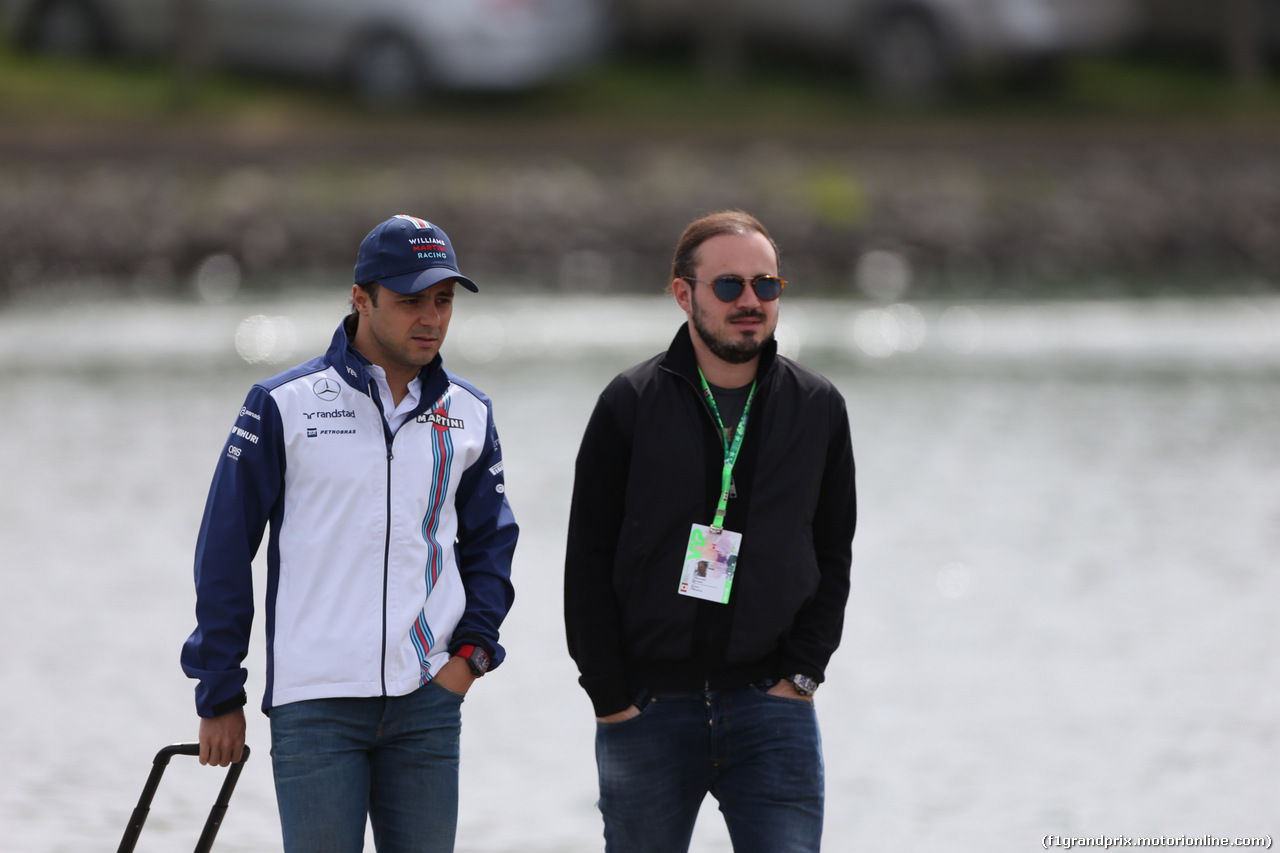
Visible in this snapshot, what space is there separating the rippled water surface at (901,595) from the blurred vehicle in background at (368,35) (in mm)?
7153

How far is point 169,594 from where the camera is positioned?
8.67 meters

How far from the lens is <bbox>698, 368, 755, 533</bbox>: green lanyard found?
11.8 ft

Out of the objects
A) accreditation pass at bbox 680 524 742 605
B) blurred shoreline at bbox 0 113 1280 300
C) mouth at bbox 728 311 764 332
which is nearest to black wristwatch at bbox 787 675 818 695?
accreditation pass at bbox 680 524 742 605

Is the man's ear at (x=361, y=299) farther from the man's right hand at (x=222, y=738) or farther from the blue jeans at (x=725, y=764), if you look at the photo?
the blue jeans at (x=725, y=764)

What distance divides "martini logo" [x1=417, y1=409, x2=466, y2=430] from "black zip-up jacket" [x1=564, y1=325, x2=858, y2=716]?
0.91 feet

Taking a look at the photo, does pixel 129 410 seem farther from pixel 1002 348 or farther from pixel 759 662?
pixel 759 662

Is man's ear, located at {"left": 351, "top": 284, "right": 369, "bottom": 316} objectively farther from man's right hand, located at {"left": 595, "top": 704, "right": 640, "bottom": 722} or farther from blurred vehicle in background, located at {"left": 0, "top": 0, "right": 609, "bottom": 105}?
blurred vehicle in background, located at {"left": 0, "top": 0, "right": 609, "bottom": 105}

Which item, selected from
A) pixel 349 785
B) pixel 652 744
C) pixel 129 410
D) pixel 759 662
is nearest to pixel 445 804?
pixel 349 785

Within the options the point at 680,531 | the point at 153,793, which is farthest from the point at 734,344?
the point at 153,793

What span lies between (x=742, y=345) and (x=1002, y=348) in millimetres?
13922

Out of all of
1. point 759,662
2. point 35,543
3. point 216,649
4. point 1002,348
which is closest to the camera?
point 216,649

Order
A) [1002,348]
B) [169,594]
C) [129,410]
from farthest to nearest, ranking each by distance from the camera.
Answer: [1002,348]
[129,410]
[169,594]

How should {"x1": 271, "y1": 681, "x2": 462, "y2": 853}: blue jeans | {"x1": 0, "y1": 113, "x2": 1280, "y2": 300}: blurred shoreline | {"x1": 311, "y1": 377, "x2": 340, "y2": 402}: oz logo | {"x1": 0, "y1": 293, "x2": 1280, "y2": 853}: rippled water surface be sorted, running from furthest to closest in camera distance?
1. {"x1": 0, "y1": 113, "x2": 1280, "y2": 300}: blurred shoreline
2. {"x1": 0, "y1": 293, "x2": 1280, "y2": 853}: rippled water surface
3. {"x1": 311, "y1": 377, "x2": 340, "y2": 402}: oz logo
4. {"x1": 271, "y1": 681, "x2": 462, "y2": 853}: blue jeans

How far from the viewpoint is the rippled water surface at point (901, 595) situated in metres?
5.98
